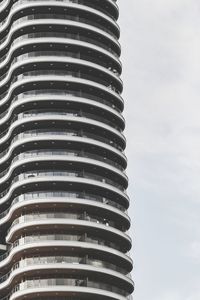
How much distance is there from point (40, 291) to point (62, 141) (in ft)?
74.4

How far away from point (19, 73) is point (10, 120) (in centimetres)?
741

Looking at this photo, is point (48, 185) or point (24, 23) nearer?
point (48, 185)

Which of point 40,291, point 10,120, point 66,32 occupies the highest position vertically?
point 66,32

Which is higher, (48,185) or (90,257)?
(48,185)

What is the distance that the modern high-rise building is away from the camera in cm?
10331

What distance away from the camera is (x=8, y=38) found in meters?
124

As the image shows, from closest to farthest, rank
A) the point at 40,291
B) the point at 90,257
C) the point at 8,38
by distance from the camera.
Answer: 1. the point at 40,291
2. the point at 90,257
3. the point at 8,38

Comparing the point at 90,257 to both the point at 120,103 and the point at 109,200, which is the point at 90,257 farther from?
the point at 120,103

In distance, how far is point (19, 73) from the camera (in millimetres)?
118625

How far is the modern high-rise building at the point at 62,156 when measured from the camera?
103 m

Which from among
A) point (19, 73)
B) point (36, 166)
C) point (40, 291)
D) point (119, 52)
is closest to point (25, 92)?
point (19, 73)

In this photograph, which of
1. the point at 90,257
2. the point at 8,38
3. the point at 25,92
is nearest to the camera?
the point at 90,257

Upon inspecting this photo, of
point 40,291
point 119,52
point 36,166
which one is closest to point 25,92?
point 36,166

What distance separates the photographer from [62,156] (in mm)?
108812
